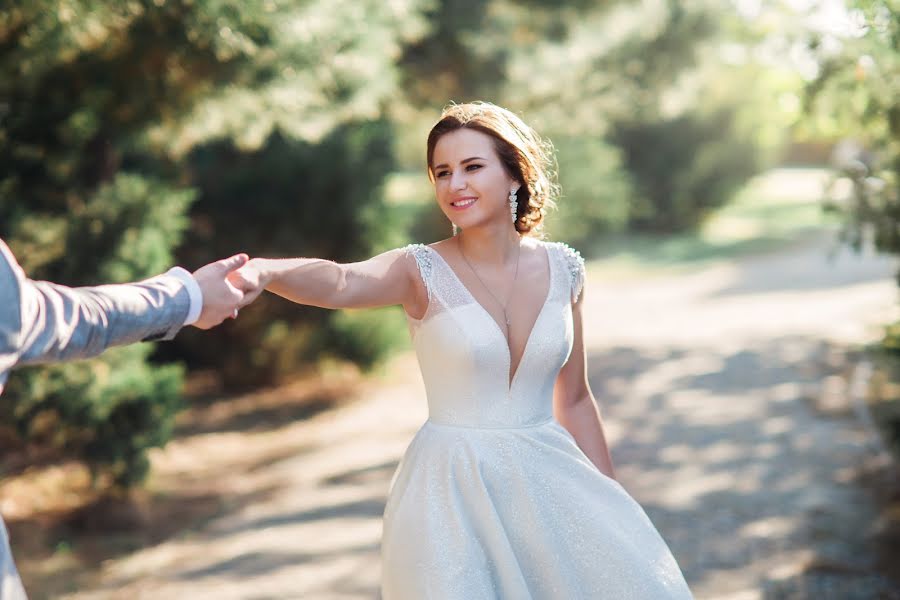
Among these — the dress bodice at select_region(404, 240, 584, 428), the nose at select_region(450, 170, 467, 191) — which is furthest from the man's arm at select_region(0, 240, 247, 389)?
the nose at select_region(450, 170, 467, 191)

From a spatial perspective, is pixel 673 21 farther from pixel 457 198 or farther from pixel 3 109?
pixel 457 198

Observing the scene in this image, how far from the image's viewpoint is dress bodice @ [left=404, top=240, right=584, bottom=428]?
117 inches

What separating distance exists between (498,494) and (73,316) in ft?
4.72

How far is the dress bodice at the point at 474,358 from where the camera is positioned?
298 centimetres

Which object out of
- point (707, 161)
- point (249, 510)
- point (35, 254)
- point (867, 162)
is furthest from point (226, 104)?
point (707, 161)

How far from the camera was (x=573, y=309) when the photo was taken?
3314 mm

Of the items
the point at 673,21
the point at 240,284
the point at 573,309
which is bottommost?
the point at 573,309

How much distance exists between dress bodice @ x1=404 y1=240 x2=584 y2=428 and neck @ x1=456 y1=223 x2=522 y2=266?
0.11m

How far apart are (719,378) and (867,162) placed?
4947mm

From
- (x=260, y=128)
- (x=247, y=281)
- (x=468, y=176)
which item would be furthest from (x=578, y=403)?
(x=260, y=128)

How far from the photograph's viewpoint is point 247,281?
103 inches

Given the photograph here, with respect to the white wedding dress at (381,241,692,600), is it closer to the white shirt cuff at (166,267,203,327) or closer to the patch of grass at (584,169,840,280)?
the white shirt cuff at (166,267,203,327)

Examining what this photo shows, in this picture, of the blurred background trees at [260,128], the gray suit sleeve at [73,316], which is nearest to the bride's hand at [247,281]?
the gray suit sleeve at [73,316]

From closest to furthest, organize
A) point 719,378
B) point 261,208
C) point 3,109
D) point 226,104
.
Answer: point 3,109 < point 226,104 < point 261,208 < point 719,378
